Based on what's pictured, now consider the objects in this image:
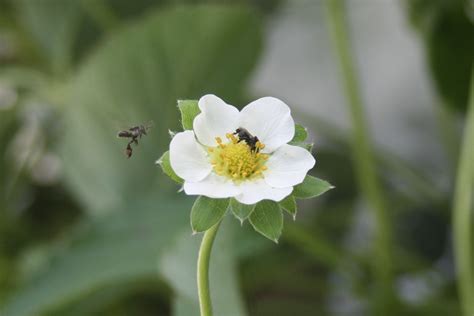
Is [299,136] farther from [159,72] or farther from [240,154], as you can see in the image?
[159,72]

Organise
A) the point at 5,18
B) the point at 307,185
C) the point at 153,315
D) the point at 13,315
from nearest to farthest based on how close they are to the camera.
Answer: the point at 307,185 → the point at 13,315 → the point at 153,315 → the point at 5,18

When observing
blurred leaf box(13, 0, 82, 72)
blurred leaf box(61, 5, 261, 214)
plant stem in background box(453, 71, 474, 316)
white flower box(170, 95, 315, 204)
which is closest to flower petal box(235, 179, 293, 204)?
white flower box(170, 95, 315, 204)

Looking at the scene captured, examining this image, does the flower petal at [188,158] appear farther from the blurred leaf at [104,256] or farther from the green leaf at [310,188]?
the blurred leaf at [104,256]

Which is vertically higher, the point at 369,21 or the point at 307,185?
the point at 369,21

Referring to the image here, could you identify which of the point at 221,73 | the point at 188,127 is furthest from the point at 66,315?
the point at 188,127

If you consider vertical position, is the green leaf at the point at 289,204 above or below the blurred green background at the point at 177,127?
below

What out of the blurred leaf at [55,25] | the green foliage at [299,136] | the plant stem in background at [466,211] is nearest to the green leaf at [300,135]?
the green foliage at [299,136]

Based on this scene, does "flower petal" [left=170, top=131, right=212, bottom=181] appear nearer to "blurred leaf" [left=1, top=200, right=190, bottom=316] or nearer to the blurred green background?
the blurred green background

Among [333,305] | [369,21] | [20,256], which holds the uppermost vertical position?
[369,21]

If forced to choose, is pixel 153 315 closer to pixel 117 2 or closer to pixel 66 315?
pixel 66 315
